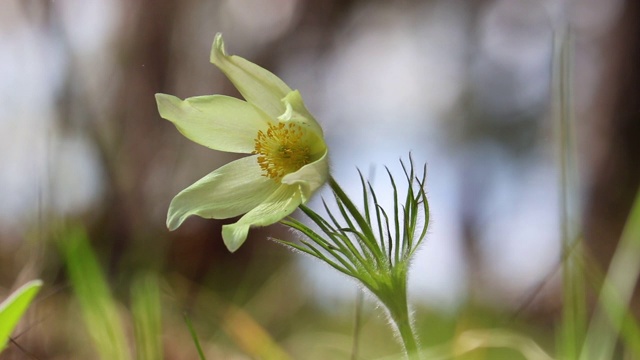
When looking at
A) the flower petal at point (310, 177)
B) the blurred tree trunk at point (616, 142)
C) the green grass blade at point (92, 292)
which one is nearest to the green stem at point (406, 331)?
the flower petal at point (310, 177)

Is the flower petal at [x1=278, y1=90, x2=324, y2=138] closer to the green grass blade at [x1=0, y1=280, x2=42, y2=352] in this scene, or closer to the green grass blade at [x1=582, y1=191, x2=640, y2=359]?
the green grass blade at [x1=0, y1=280, x2=42, y2=352]

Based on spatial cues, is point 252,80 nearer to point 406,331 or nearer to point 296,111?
point 296,111

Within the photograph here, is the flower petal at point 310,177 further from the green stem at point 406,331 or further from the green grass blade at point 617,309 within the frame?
the green grass blade at point 617,309

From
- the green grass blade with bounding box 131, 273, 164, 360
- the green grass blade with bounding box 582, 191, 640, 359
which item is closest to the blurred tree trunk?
the green grass blade with bounding box 582, 191, 640, 359

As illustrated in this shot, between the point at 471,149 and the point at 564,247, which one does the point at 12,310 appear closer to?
the point at 564,247

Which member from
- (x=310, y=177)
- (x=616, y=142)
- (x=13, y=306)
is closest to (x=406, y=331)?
(x=310, y=177)
